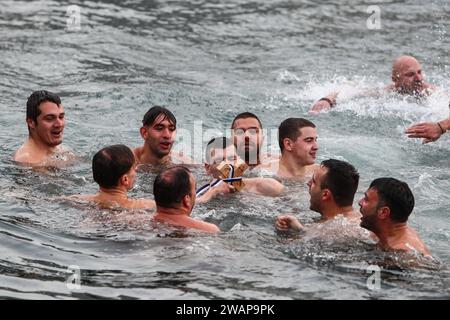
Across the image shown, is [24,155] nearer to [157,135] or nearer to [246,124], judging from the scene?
[157,135]

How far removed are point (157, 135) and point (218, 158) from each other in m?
1.38

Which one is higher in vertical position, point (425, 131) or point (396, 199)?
point (425, 131)

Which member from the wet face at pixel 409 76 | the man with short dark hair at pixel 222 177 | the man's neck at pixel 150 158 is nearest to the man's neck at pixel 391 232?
the man with short dark hair at pixel 222 177

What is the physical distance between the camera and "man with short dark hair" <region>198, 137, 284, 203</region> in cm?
943

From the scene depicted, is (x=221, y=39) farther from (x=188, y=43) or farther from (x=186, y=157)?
(x=186, y=157)

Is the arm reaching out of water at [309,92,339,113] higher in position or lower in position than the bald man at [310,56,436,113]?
lower

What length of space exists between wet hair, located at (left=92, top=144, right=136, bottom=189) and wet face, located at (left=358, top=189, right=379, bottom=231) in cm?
239

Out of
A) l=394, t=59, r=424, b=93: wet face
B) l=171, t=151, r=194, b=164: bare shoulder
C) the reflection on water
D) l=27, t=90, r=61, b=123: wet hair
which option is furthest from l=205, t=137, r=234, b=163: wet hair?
l=394, t=59, r=424, b=93: wet face

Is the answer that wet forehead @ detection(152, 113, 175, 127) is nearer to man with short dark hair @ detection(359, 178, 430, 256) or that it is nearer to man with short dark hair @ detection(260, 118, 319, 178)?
man with short dark hair @ detection(260, 118, 319, 178)

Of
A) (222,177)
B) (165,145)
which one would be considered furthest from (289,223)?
(165,145)

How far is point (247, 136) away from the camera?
34.6 ft

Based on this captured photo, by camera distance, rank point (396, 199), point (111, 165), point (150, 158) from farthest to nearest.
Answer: point (150, 158), point (111, 165), point (396, 199)

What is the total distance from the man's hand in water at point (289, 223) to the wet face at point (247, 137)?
7.33 ft
